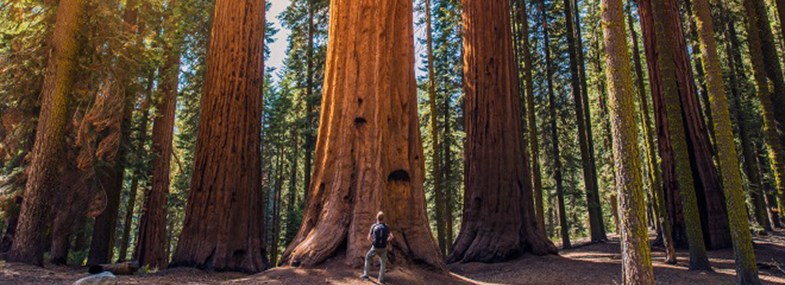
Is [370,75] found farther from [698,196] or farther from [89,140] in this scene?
[698,196]

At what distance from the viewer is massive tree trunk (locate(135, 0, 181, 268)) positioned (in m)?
13.8

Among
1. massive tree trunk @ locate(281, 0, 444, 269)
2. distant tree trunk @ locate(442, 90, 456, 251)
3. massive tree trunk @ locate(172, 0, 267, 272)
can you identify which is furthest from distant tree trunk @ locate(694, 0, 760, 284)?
distant tree trunk @ locate(442, 90, 456, 251)

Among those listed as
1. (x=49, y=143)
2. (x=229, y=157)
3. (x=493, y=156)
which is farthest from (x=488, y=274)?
(x=49, y=143)

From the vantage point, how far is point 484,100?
1277 centimetres

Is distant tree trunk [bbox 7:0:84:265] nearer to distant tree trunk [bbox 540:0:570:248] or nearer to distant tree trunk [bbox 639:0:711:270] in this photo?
distant tree trunk [bbox 639:0:711:270]

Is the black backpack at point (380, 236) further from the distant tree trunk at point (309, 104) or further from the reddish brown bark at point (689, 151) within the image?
the distant tree trunk at point (309, 104)

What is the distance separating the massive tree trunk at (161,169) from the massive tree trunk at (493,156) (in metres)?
8.93

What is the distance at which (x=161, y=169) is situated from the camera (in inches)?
550

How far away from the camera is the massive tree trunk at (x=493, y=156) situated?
11562 millimetres

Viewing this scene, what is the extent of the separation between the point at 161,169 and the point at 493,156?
9944 mm

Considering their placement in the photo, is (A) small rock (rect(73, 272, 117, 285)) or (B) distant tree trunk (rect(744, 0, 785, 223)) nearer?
(A) small rock (rect(73, 272, 117, 285))

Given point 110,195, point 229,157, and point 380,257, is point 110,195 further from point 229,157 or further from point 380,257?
point 380,257

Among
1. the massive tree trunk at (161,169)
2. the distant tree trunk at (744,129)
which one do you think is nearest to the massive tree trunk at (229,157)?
the massive tree trunk at (161,169)

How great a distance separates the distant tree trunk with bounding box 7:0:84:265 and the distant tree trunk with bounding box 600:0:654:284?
10.2 metres
